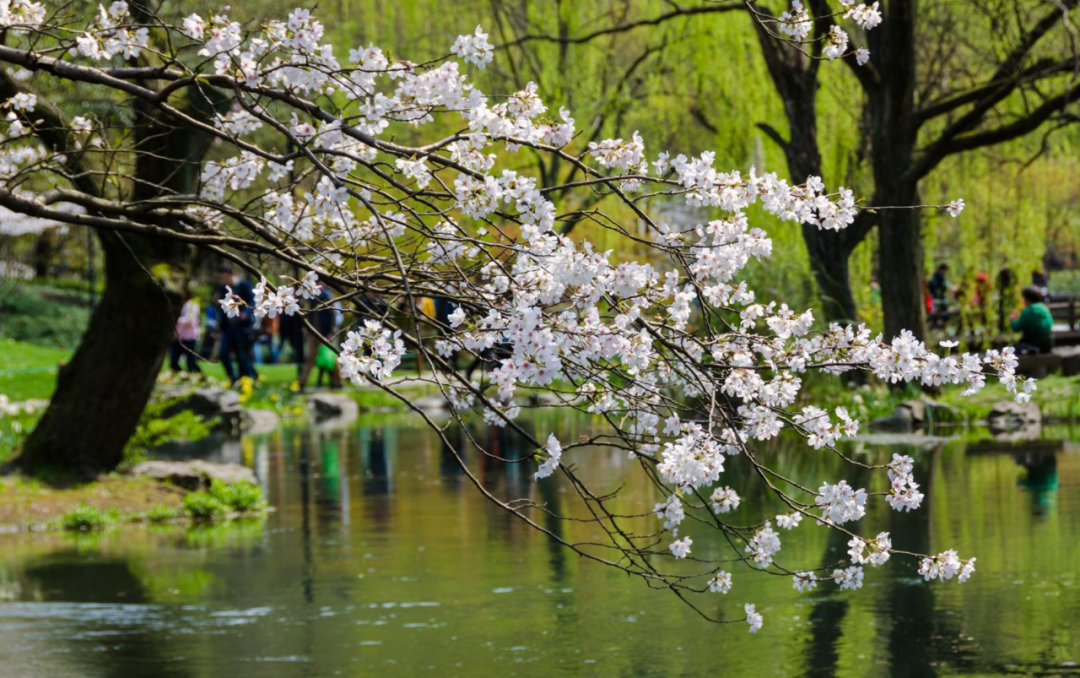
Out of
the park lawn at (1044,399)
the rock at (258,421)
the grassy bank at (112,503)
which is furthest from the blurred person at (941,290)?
the grassy bank at (112,503)

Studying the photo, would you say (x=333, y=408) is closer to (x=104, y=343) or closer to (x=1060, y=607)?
(x=104, y=343)

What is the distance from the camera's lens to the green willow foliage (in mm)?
24109

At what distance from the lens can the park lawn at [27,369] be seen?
26.4 meters

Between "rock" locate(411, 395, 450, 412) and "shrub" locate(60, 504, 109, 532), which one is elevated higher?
"rock" locate(411, 395, 450, 412)

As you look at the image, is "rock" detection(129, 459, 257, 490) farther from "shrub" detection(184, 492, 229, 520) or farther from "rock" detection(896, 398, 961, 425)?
"rock" detection(896, 398, 961, 425)

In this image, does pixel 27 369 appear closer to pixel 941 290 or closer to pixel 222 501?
pixel 222 501

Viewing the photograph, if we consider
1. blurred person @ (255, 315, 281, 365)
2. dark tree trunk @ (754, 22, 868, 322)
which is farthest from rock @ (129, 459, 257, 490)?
blurred person @ (255, 315, 281, 365)

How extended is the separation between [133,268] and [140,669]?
18.8 ft

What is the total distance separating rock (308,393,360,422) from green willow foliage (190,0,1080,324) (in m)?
5.80

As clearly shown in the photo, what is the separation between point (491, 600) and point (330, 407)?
17134 mm

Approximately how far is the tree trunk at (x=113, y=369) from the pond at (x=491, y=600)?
91 cm

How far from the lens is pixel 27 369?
1221 inches

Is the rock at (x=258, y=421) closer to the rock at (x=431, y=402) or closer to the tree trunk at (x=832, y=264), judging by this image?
the rock at (x=431, y=402)

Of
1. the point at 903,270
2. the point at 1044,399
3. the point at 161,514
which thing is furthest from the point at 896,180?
the point at 161,514
